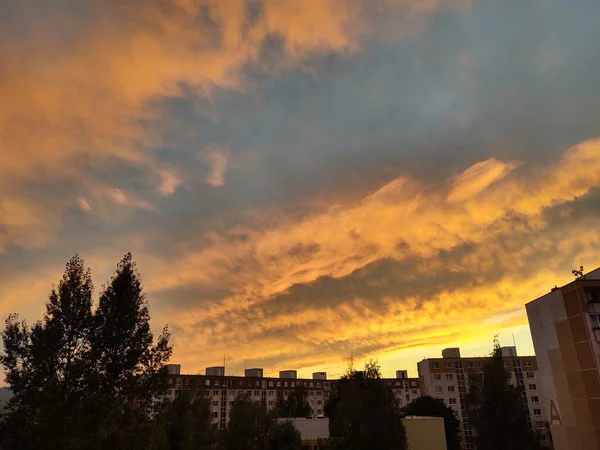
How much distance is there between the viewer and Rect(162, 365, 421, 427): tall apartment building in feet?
428

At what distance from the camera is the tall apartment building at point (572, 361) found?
43531mm

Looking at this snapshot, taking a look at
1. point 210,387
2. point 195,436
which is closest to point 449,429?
point 195,436

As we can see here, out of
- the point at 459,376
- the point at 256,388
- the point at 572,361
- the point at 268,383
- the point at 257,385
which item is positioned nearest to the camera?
the point at 572,361

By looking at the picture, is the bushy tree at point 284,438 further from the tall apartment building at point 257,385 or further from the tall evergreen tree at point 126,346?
the tall apartment building at point 257,385

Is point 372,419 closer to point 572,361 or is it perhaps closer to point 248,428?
point 248,428

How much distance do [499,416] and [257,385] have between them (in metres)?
106

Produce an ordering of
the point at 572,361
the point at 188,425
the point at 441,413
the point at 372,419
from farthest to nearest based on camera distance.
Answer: the point at 441,413
the point at 188,425
the point at 372,419
the point at 572,361

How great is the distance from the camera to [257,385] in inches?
5581

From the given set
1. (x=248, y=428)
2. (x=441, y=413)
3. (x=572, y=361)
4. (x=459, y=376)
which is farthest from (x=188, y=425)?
(x=459, y=376)

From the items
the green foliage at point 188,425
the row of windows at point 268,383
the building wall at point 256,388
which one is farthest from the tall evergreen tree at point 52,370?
the row of windows at point 268,383

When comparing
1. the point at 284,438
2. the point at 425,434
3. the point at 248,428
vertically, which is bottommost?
the point at 425,434

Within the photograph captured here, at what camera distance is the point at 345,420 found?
158ft

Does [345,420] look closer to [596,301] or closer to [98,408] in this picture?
[596,301]

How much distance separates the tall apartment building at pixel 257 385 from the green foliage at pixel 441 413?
67.9 feet
